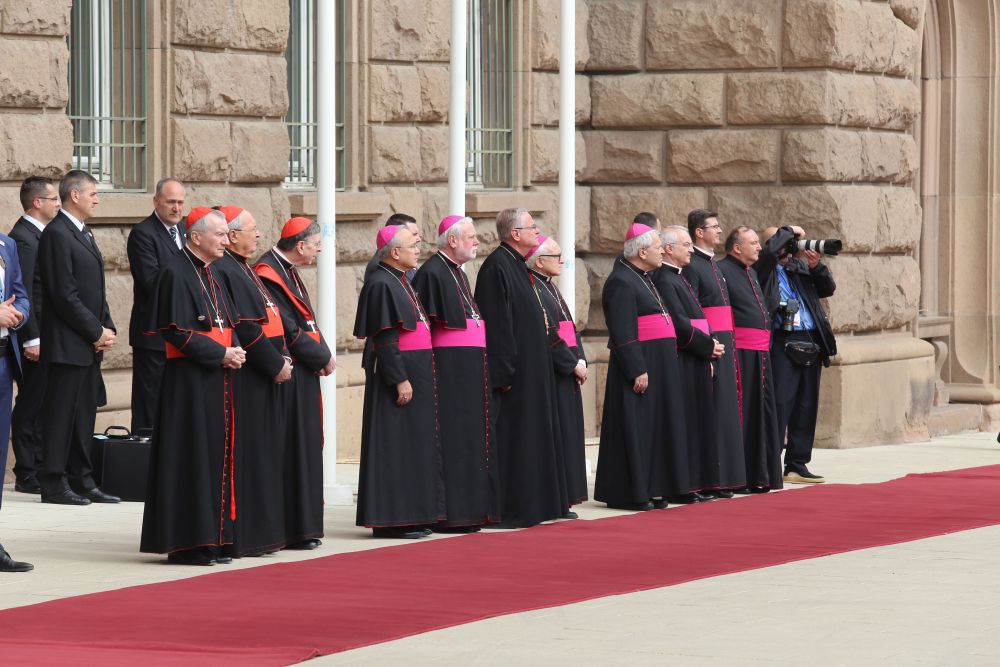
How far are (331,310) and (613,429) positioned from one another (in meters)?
1.90

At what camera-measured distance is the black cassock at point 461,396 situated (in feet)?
38.0

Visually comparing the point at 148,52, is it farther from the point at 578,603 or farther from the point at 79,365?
the point at 578,603

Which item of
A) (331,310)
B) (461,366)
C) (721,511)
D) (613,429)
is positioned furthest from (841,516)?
(331,310)

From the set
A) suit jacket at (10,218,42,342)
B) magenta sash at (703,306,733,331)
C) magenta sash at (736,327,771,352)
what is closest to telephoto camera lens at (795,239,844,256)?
magenta sash at (736,327,771,352)

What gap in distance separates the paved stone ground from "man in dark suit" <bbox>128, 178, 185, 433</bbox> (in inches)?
32.8

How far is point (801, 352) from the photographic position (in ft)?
48.7

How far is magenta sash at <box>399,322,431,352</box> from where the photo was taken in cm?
1144

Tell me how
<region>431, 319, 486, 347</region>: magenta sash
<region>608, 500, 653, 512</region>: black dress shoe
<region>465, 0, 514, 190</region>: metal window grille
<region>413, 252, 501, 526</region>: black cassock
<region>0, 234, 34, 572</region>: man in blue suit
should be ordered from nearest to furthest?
<region>0, 234, 34, 572</region>: man in blue suit
<region>413, 252, 501, 526</region>: black cassock
<region>431, 319, 486, 347</region>: magenta sash
<region>608, 500, 653, 512</region>: black dress shoe
<region>465, 0, 514, 190</region>: metal window grille

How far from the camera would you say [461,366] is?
38.5ft

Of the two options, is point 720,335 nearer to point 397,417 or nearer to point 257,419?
point 397,417

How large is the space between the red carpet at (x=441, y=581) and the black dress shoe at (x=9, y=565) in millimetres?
753

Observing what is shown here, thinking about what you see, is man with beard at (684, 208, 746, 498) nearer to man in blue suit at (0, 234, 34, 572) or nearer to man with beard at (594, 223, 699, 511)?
man with beard at (594, 223, 699, 511)

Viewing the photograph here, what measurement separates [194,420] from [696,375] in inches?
170

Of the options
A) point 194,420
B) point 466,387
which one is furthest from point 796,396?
point 194,420
